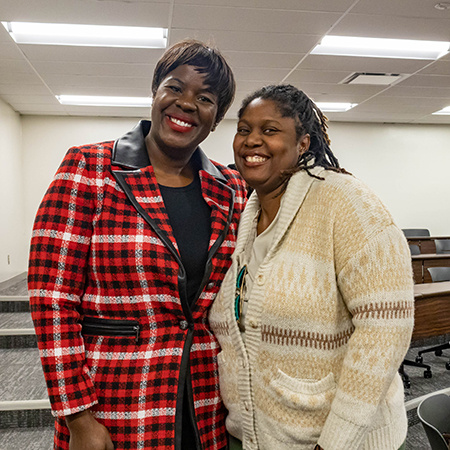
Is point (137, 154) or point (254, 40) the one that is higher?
point (254, 40)

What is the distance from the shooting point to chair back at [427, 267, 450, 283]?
4516 mm

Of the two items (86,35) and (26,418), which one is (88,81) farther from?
(26,418)

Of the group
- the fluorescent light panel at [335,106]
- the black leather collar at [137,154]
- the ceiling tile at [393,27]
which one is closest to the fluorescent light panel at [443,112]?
the fluorescent light panel at [335,106]

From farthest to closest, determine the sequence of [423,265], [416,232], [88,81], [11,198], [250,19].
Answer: [416,232] → [11,198] → [88,81] → [423,265] → [250,19]

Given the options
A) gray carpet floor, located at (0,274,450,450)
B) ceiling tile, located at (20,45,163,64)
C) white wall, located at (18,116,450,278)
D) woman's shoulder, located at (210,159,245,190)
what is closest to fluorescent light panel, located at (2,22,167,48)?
ceiling tile, located at (20,45,163,64)

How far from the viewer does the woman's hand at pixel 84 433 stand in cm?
116

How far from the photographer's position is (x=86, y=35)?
470cm

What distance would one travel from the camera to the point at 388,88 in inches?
262

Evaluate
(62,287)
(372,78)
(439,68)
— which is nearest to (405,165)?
(372,78)

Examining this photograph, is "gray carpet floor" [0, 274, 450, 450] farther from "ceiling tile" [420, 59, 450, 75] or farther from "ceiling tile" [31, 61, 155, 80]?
"ceiling tile" [420, 59, 450, 75]

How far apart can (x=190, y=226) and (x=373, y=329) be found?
1.76 ft

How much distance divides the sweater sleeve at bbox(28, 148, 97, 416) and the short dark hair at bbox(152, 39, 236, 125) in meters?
0.40

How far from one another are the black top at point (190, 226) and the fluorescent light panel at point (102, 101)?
6.05 metres

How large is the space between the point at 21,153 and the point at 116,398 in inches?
310
